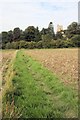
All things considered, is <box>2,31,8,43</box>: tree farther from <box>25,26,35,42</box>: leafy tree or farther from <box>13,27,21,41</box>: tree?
<box>25,26,35,42</box>: leafy tree

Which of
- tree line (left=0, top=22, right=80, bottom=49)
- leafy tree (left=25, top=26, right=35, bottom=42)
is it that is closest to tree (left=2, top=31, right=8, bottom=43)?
tree line (left=0, top=22, right=80, bottom=49)

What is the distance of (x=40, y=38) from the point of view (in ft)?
297

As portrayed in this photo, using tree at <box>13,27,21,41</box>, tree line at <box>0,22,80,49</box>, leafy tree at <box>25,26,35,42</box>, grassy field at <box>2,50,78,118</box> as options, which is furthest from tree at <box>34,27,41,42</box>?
grassy field at <box>2,50,78,118</box>

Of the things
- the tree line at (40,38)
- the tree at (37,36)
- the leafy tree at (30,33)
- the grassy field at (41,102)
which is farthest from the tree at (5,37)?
the grassy field at (41,102)

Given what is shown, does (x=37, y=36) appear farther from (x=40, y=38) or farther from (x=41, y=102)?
(x=41, y=102)

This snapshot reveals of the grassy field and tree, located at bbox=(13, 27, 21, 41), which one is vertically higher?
tree, located at bbox=(13, 27, 21, 41)

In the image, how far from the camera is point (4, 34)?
92.1 m

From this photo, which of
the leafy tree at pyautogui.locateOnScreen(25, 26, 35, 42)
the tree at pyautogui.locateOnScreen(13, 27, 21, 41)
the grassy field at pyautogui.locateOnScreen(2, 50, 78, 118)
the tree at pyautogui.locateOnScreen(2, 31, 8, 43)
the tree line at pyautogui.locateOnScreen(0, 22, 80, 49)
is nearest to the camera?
the grassy field at pyautogui.locateOnScreen(2, 50, 78, 118)

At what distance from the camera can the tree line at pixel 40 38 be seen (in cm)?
7944

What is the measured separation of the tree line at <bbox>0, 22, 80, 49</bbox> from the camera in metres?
79.4

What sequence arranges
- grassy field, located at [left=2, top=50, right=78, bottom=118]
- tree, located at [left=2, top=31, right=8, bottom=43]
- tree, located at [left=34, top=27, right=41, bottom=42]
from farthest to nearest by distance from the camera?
tree, located at [left=34, top=27, right=41, bottom=42]
tree, located at [left=2, top=31, right=8, bottom=43]
grassy field, located at [left=2, top=50, right=78, bottom=118]

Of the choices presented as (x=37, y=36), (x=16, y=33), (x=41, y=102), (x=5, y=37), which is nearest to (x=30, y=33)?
(x=37, y=36)

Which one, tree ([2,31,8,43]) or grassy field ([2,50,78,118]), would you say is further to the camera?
tree ([2,31,8,43])

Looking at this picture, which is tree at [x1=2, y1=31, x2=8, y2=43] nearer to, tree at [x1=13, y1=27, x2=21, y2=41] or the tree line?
the tree line
